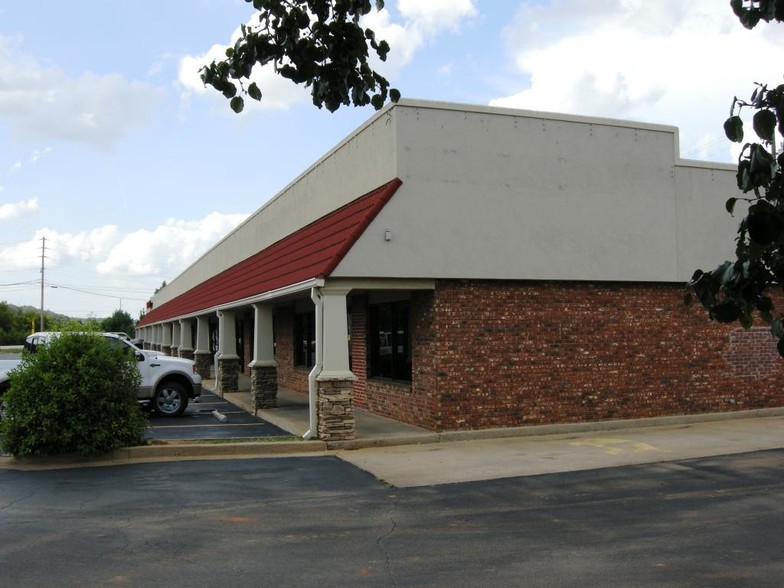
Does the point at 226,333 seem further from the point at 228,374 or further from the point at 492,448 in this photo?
the point at 492,448

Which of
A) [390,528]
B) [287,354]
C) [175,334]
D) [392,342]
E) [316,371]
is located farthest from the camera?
[175,334]

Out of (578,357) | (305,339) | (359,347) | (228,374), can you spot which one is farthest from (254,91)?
(228,374)

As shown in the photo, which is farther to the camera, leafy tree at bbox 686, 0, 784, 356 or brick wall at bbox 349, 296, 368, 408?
brick wall at bbox 349, 296, 368, 408

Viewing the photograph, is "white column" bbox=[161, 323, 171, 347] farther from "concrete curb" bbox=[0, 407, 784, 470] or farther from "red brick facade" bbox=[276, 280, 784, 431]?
"concrete curb" bbox=[0, 407, 784, 470]

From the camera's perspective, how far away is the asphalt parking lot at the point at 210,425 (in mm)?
14242

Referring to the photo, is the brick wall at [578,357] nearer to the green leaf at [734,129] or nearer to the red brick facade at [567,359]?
the red brick facade at [567,359]

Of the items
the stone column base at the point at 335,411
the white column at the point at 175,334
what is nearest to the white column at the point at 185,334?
the white column at the point at 175,334

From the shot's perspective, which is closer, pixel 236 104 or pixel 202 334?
pixel 236 104

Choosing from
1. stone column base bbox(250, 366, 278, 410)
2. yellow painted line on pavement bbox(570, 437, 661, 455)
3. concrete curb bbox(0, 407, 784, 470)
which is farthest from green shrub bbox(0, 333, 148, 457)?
yellow painted line on pavement bbox(570, 437, 661, 455)

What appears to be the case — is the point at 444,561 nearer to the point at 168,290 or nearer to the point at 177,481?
the point at 177,481

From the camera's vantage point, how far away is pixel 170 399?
1767 cm

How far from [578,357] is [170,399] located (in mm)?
Answer: 9435

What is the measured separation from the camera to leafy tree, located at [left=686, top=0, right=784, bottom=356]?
6.94 ft

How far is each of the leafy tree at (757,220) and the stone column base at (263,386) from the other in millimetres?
15661
